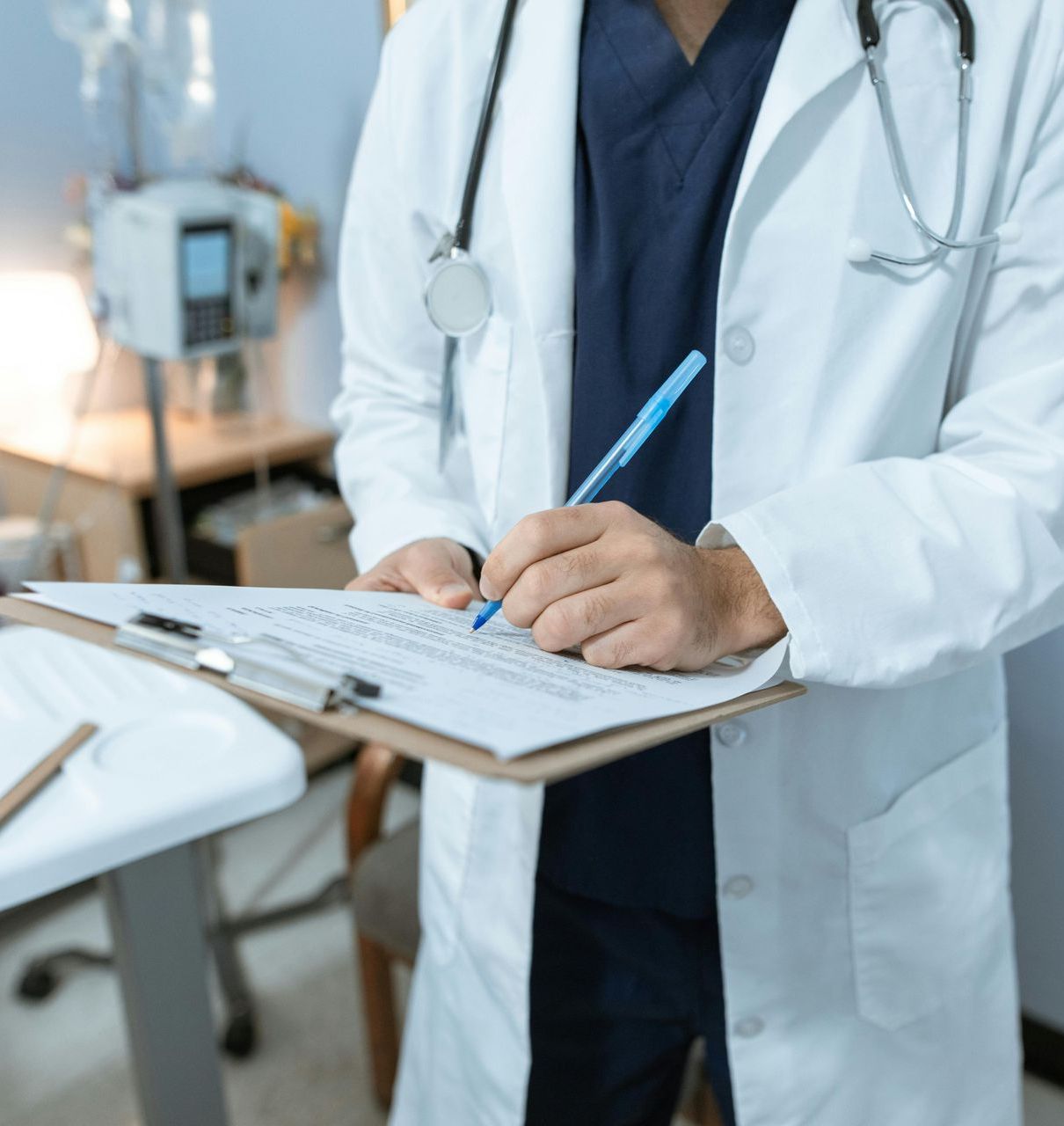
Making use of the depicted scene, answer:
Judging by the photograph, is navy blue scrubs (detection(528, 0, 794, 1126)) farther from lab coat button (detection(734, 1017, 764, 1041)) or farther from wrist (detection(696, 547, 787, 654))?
wrist (detection(696, 547, 787, 654))

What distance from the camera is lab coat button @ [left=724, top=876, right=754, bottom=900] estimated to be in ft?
3.06

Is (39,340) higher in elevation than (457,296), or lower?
lower

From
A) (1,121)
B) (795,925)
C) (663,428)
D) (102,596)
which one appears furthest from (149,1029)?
(1,121)

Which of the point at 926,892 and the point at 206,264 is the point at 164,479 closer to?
the point at 206,264

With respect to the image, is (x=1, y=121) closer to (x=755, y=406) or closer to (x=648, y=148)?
(x=648, y=148)

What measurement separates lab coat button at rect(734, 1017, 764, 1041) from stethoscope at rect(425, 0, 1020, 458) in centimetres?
58

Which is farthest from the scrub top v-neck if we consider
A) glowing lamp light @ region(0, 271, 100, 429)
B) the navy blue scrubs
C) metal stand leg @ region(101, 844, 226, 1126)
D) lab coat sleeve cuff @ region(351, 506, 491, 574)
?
glowing lamp light @ region(0, 271, 100, 429)

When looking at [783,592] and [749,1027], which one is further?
[749,1027]

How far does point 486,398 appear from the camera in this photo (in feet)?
3.22

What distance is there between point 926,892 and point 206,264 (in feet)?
5.04

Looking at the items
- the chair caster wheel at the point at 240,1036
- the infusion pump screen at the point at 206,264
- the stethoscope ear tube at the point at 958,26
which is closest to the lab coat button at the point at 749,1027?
the stethoscope ear tube at the point at 958,26

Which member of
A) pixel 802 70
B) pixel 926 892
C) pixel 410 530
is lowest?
pixel 926 892

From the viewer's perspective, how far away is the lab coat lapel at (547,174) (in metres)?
0.92

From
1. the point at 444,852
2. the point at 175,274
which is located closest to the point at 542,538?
the point at 444,852
